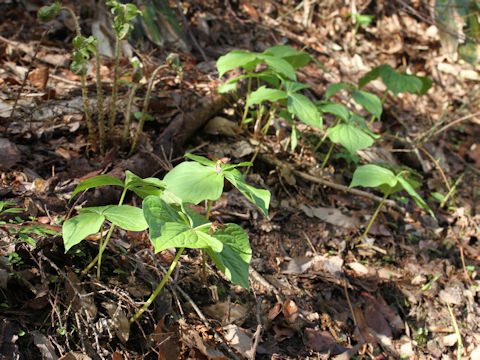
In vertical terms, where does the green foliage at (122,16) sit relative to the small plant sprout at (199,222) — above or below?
above

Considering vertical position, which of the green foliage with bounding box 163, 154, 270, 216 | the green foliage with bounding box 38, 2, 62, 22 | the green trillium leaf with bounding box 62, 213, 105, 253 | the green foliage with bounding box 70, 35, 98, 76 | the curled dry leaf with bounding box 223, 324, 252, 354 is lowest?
the curled dry leaf with bounding box 223, 324, 252, 354

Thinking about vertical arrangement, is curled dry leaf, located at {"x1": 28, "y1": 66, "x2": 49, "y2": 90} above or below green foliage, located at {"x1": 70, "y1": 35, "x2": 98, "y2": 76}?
below

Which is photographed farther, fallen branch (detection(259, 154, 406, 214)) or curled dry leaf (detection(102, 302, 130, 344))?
fallen branch (detection(259, 154, 406, 214))

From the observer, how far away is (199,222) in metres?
1.42

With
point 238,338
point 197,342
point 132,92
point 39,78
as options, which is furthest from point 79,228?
point 39,78

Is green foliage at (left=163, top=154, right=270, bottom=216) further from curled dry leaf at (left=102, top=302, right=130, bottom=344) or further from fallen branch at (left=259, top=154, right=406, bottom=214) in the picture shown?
fallen branch at (left=259, top=154, right=406, bottom=214)

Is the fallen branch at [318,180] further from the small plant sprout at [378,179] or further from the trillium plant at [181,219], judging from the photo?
the trillium plant at [181,219]

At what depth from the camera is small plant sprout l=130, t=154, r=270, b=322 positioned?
116 centimetres

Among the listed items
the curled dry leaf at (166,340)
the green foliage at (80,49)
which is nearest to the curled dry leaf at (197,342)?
the curled dry leaf at (166,340)

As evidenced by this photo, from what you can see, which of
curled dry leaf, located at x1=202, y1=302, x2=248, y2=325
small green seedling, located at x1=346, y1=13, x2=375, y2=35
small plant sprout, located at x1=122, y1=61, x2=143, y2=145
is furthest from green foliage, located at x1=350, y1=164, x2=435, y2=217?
small green seedling, located at x1=346, y1=13, x2=375, y2=35

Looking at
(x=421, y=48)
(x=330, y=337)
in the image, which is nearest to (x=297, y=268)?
(x=330, y=337)

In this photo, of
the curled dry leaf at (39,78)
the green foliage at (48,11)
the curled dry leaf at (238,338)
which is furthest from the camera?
the curled dry leaf at (39,78)

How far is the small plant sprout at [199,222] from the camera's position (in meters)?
1.16

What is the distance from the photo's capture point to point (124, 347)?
147 cm
